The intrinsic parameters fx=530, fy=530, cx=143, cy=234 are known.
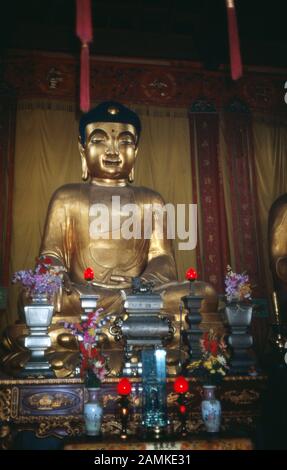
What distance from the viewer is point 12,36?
5691 mm

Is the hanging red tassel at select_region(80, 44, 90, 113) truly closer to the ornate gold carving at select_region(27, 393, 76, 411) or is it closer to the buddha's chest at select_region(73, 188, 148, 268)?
the buddha's chest at select_region(73, 188, 148, 268)

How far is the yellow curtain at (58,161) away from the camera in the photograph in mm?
5379

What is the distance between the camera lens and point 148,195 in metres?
5.30

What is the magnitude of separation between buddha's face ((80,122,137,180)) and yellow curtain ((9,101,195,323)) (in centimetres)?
42

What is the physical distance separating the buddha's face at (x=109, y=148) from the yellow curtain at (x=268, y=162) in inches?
58.0

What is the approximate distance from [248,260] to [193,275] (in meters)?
1.97

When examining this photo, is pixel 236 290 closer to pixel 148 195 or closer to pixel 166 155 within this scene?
pixel 148 195

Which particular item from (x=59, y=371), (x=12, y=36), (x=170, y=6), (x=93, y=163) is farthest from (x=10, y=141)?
(x=59, y=371)

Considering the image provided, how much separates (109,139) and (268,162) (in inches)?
71.7

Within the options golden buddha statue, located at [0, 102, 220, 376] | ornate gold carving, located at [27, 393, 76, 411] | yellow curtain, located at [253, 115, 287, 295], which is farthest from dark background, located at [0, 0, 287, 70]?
ornate gold carving, located at [27, 393, 76, 411]

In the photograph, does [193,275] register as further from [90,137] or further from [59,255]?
[90,137]

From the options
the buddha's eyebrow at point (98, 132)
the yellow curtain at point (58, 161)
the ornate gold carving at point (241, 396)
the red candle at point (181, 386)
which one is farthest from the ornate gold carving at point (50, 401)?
the buddha's eyebrow at point (98, 132)

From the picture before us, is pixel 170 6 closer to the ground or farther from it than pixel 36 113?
farther from it

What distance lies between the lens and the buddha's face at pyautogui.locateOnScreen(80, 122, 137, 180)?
5.27 meters
